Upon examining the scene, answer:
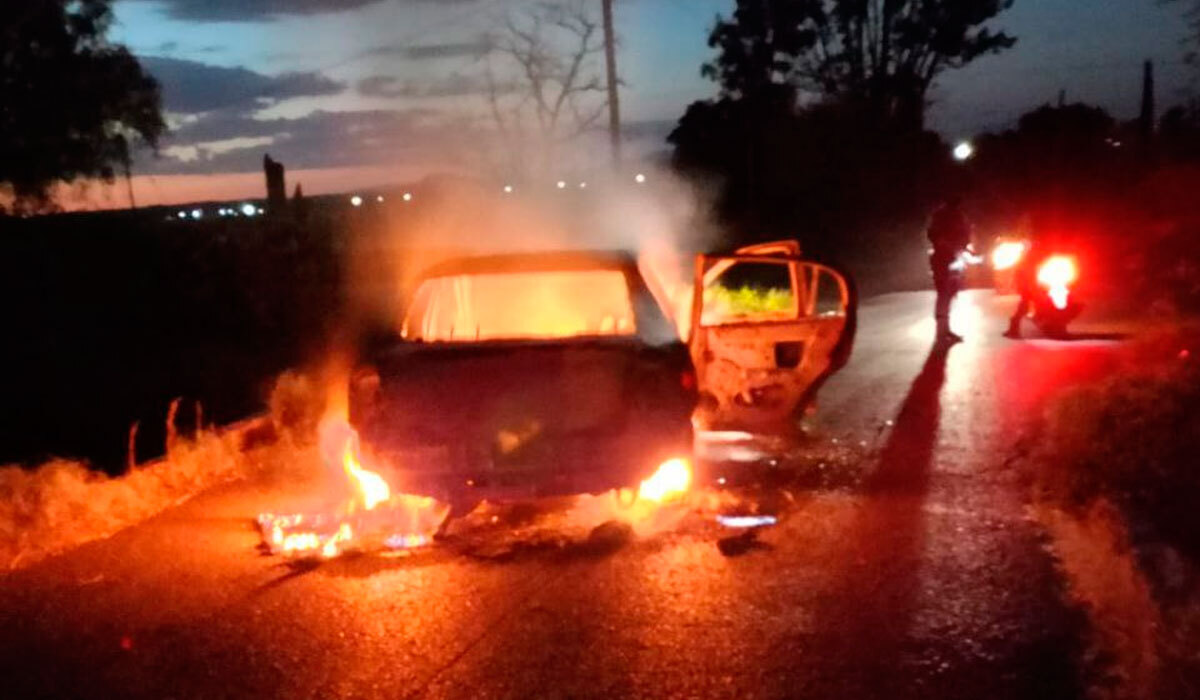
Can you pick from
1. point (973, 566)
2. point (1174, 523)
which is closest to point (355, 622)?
point (973, 566)

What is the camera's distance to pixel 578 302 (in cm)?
915

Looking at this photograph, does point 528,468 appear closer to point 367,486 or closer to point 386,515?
point 386,515

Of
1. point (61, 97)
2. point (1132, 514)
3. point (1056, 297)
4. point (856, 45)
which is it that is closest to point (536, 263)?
point (1132, 514)

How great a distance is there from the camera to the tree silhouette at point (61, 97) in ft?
79.7

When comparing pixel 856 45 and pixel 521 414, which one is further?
pixel 856 45

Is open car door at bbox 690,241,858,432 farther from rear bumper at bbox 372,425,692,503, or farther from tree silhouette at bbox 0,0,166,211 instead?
tree silhouette at bbox 0,0,166,211

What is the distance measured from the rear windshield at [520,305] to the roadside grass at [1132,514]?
298 cm

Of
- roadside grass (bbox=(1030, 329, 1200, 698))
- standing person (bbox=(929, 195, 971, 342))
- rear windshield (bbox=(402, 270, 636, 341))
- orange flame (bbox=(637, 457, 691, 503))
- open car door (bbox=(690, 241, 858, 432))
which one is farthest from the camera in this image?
standing person (bbox=(929, 195, 971, 342))

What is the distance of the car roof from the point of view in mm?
8461

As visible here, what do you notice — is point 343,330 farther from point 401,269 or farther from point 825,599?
point 825,599

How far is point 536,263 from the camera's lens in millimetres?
8500

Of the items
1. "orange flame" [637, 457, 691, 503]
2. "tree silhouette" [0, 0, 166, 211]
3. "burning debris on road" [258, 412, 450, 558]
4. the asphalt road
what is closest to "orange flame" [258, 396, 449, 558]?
"burning debris on road" [258, 412, 450, 558]

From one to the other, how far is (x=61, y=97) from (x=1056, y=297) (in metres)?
18.3

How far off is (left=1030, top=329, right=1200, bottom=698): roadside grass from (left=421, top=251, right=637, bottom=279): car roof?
2935 mm
